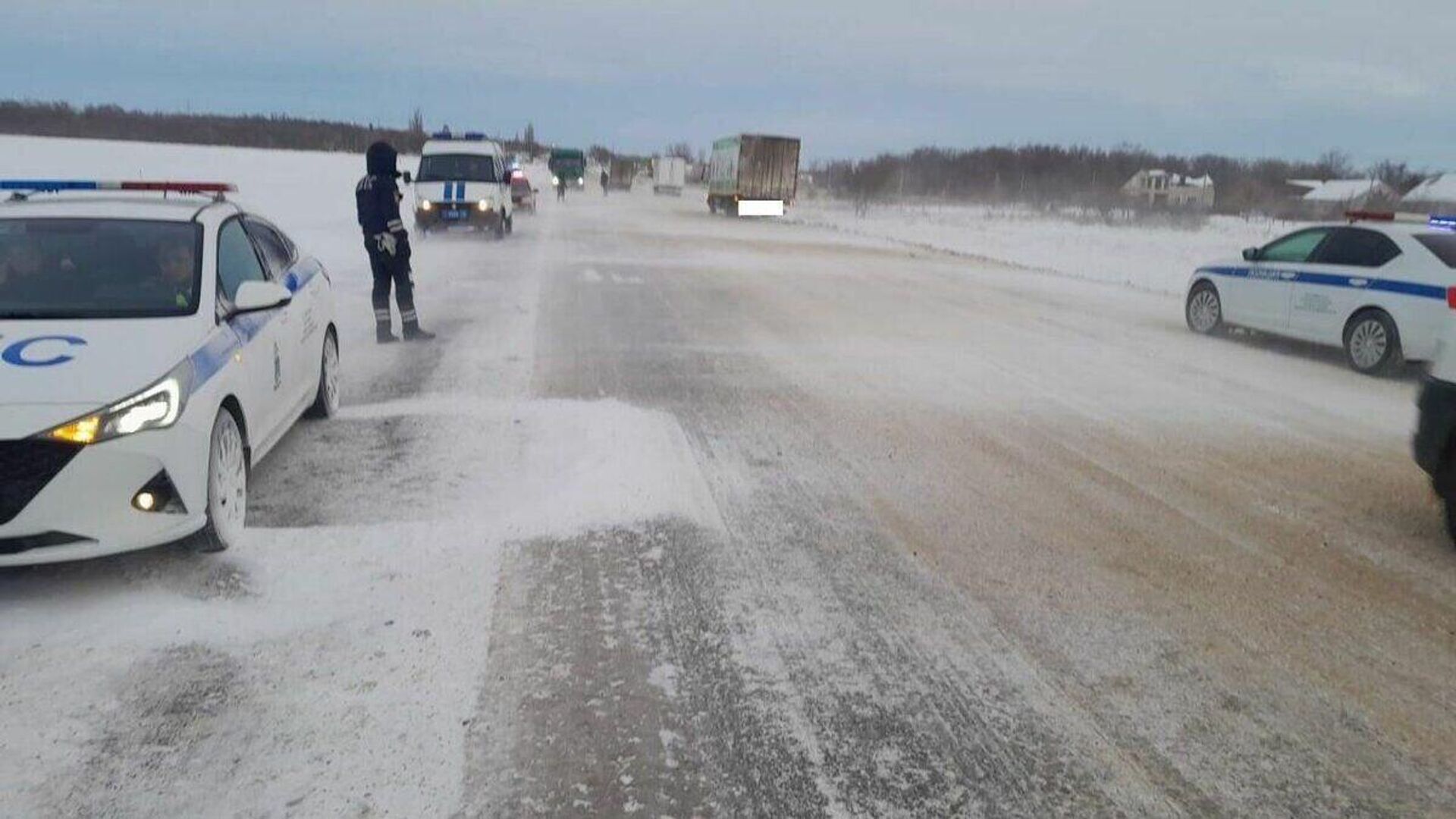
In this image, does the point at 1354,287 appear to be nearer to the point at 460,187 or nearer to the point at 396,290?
the point at 396,290

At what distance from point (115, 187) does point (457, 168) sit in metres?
18.2

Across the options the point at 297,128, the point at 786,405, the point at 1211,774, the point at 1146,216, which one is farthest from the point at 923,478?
the point at 297,128

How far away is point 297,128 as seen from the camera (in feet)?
378

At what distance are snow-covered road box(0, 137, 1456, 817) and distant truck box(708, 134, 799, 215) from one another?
34.9 meters

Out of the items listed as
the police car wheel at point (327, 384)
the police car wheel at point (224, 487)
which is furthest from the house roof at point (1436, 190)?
the police car wheel at point (224, 487)

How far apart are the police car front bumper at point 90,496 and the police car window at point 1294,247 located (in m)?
11.6

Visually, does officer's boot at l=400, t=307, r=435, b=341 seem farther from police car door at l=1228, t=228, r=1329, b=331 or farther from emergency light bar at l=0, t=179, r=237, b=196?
police car door at l=1228, t=228, r=1329, b=331

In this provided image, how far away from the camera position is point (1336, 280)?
11.4m

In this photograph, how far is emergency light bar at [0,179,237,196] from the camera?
261 inches

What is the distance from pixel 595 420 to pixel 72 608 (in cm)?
377

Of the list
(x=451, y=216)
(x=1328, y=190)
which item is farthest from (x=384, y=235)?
(x=1328, y=190)

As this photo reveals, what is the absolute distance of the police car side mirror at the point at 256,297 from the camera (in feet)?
18.0

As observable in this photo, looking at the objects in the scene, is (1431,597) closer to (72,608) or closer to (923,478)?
(923,478)

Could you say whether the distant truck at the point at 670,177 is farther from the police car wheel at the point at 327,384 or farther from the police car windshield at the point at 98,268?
the police car windshield at the point at 98,268
